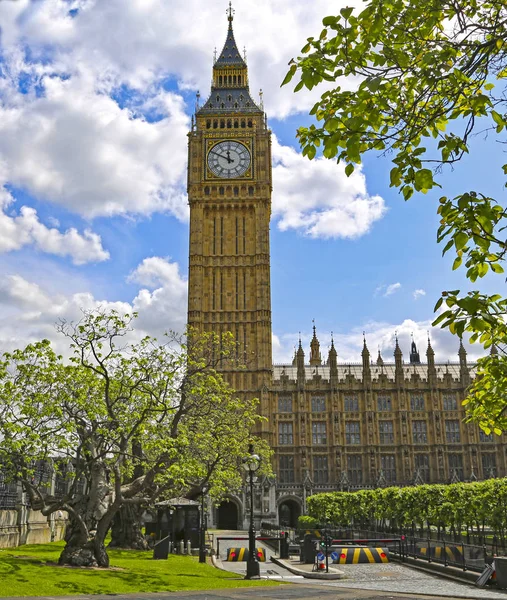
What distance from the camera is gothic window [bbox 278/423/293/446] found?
68.6 meters

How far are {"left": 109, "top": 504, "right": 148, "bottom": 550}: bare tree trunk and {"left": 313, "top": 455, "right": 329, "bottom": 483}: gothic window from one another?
36.7 meters

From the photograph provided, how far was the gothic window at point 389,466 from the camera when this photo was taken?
222 feet

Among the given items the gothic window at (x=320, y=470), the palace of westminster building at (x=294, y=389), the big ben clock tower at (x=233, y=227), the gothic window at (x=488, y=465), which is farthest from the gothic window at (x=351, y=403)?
the gothic window at (x=488, y=465)

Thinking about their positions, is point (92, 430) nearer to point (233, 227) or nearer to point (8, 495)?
point (8, 495)

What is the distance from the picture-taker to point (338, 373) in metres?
73.0

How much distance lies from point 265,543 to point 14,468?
27.5 metres

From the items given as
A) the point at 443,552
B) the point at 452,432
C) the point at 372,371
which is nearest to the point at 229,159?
the point at 372,371

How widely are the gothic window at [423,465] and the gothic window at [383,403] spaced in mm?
5891

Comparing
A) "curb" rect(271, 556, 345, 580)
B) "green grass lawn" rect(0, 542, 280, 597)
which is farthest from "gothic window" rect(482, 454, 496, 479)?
"green grass lawn" rect(0, 542, 280, 597)

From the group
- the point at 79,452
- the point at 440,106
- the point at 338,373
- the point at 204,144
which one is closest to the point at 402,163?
the point at 440,106

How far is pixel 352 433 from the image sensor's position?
227 feet

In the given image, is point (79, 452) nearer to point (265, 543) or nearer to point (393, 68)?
point (393, 68)

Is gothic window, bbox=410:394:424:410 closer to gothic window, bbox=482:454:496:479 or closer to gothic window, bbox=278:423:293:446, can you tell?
gothic window, bbox=482:454:496:479

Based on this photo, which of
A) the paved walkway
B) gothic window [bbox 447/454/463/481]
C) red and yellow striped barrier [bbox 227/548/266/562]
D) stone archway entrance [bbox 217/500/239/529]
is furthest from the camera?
gothic window [bbox 447/454/463/481]
